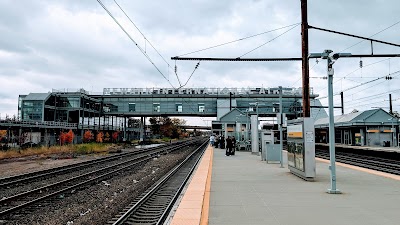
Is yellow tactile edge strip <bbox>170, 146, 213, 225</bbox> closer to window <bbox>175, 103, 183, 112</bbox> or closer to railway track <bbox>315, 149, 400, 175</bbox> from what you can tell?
railway track <bbox>315, 149, 400, 175</bbox>

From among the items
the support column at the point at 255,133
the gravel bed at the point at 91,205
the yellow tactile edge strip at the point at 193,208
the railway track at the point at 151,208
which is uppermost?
the support column at the point at 255,133

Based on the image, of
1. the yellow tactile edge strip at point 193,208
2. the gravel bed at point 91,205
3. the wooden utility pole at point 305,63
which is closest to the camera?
the yellow tactile edge strip at point 193,208

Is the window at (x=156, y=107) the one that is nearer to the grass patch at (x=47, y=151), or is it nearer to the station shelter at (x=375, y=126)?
the grass patch at (x=47, y=151)

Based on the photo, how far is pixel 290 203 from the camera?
762 cm

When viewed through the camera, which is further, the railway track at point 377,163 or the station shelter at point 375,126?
the station shelter at point 375,126

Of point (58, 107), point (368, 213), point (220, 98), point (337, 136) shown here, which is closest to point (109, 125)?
point (58, 107)

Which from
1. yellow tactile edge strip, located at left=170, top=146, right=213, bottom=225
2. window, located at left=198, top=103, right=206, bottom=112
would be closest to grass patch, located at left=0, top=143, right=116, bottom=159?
window, located at left=198, top=103, right=206, bottom=112

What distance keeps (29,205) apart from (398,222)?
907 centimetres

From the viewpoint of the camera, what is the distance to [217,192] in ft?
30.2

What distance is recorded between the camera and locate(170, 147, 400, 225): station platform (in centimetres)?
625

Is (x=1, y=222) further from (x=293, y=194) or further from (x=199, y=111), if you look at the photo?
(x=199, y=111)

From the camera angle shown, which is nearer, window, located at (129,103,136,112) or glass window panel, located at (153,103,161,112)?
glass window panel, located at (153,103,161,112)

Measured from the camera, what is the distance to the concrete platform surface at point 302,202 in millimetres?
6250

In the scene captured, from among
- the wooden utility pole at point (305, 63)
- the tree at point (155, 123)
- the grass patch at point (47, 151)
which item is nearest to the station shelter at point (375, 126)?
the wooden utility pole at point (305, 63)
